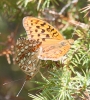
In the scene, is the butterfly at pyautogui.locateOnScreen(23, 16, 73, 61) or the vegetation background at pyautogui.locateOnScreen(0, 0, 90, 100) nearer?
the vegetation background at pyautogui.locateOnScreen(0, 0, 90, 100)

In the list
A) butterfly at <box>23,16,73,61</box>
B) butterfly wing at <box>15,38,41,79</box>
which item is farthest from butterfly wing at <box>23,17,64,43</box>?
butterfly wing at <box>15,38,41,79</box>

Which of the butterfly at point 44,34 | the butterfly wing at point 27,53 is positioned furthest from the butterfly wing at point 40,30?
the butterfly wing at point 27,53

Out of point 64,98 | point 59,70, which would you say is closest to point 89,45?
point 59,70

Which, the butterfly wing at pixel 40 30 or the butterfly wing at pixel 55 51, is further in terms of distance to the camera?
the butterfly wing at pixel 40 30

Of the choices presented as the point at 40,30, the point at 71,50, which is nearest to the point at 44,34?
the point at 40,30

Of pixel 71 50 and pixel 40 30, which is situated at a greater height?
pixel 40 30

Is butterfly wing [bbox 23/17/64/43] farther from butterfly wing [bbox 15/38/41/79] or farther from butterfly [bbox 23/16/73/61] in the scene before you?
butterfly wing [bbox 15/38/41/79]

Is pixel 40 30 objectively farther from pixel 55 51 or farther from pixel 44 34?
pixel 55 51

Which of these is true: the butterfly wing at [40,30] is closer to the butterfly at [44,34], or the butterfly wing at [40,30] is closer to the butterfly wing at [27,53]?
the butterfly at [44,34]
